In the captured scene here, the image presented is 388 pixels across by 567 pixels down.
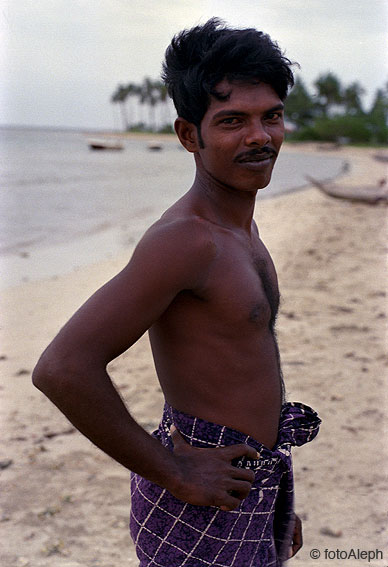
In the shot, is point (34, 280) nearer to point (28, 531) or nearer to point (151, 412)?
point (151, 412)

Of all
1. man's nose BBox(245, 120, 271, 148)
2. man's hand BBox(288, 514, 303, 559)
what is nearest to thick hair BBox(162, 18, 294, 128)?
man's nose BBox(245, 120, 271, 148)

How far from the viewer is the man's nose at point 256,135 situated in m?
1.40

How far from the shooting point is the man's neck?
1479 millimetres

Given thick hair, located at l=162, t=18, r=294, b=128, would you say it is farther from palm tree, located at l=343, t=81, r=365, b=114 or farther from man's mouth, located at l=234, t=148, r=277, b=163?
palm tree, located at l=343, t=81, r=365, b=114

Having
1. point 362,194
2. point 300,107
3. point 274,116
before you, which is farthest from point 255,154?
point 300,107

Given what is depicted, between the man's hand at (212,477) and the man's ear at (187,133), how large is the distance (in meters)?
0.72

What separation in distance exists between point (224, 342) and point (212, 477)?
303 mm

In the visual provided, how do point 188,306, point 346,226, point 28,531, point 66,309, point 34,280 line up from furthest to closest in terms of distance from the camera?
1. point 346,226
2. point 34,280
3. point 66,309
4. point 28,531
5. point 188,306

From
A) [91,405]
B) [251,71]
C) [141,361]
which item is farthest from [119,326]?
[141,361]

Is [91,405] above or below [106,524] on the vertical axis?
above

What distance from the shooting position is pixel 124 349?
1248mm

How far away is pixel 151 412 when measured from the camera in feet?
12.8

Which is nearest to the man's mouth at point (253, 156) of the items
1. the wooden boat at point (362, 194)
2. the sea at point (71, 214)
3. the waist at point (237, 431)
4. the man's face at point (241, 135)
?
the man's face at point (241, 135)

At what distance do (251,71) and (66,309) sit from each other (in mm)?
5298
